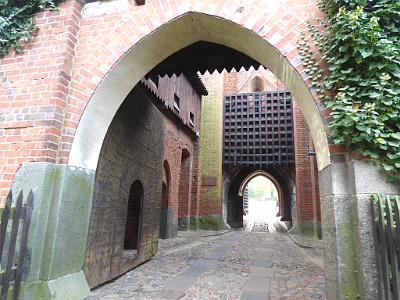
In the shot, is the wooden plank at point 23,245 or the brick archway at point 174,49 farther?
the brick archway at point 174,49

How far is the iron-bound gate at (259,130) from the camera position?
11.0 metres

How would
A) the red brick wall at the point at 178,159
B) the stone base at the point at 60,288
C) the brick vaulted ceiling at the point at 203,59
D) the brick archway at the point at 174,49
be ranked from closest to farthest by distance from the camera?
the stone base at the point at 60,288 < the brick archway at the point at 174,49 < the brick vaulted ceiling at the point at 203,59 < the red brick wall at the point at 178,159

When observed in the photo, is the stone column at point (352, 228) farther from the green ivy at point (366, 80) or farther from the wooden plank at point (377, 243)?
the green ivy at point (366, 80)

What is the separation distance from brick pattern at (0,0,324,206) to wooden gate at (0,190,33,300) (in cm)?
49

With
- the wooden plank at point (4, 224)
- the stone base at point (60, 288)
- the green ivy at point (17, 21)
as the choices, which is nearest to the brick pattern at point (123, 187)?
the stone base at point (60, 288)

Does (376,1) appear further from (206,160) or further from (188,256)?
(206,160)

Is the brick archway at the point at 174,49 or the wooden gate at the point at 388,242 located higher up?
the brick archway at the point at 174,49

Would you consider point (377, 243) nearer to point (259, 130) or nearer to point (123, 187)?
point (123, 187)

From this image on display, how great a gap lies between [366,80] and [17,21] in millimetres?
3681

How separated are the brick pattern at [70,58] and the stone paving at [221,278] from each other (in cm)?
175

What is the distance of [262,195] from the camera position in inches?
2029

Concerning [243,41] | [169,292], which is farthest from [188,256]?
[243,41]

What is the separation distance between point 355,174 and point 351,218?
14.7 inches

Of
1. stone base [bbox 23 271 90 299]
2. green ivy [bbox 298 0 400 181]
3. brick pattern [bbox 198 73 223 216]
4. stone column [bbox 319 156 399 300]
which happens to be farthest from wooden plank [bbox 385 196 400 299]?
brick pattern [bbox 198 73 223 216]
